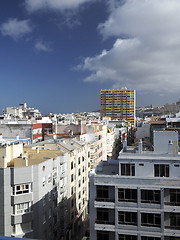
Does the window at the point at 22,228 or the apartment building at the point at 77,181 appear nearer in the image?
the window at the point at 22,228

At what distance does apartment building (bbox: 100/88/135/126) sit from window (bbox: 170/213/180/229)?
150 m

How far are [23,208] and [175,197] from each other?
13842 mm

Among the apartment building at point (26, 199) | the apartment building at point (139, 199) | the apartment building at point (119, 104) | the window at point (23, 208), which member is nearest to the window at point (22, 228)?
the apartment building at point (26, 199)

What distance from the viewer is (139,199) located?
2052 cm

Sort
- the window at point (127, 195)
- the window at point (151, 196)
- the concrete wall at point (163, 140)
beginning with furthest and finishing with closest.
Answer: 1. the concrete wall at point (163, 140)
2. the window at point (127, 195)
3. the window at point (151, 196)

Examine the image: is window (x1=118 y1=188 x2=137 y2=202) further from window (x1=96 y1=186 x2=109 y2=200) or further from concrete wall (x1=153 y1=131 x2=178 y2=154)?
concrete wall (x1=153 y1=131 x2=178 y2=154)

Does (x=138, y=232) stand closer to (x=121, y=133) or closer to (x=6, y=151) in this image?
(x=6, y=151)

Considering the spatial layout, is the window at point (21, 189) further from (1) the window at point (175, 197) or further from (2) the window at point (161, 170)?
(1) the window at point (175, 197)

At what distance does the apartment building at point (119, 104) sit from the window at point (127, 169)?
483ft

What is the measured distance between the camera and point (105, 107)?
17812 centimetres

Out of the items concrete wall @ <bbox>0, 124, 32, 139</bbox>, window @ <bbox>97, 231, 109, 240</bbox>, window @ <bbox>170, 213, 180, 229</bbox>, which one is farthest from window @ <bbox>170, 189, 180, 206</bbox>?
concrete wall @ <bbox>0, 124, 32, 139</bbox>

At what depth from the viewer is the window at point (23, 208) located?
72.1 feet

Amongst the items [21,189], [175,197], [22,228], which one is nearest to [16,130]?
[21,189]

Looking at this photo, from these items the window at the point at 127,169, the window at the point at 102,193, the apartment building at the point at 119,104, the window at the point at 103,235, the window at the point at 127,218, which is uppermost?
the apartment building at the point at 119,104
